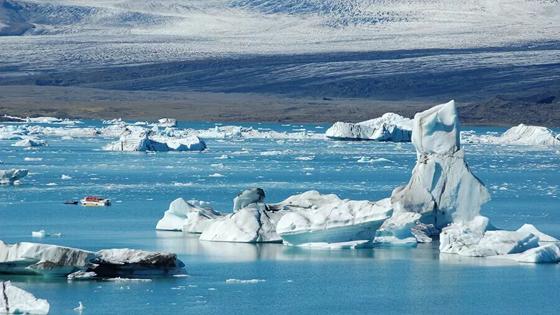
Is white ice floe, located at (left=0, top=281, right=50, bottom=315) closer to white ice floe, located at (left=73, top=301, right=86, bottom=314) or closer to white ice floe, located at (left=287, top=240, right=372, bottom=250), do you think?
white ice floe, located at (left=73, top=301, right=86, bottom=314)

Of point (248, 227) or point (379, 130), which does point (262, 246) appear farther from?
point (379, 130)

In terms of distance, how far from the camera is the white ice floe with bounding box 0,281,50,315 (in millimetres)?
11445

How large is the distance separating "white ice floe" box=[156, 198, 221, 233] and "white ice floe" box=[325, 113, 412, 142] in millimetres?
24815

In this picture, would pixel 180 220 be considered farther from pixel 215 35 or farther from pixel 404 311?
pixel 215 35

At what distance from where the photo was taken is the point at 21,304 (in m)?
11.5

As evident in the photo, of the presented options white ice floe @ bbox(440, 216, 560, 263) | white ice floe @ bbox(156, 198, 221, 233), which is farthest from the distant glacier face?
white ice floe @ bbox(440, 216, 560, 263)

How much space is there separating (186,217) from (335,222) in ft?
8.59

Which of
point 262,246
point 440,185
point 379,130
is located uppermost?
point 379,130

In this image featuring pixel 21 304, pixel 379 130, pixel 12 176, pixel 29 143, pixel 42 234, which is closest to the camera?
pixel 21 304

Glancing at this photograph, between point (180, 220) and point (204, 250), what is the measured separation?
1.91 metres


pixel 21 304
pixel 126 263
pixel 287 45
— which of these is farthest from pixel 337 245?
pixel 287 45

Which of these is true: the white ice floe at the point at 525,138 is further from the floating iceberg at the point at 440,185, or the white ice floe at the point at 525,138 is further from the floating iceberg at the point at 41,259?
the floating iceberg at the point at 41,259

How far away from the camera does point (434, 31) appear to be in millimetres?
85062

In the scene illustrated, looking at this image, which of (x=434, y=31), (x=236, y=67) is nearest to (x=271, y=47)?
(x=236, y=67)
